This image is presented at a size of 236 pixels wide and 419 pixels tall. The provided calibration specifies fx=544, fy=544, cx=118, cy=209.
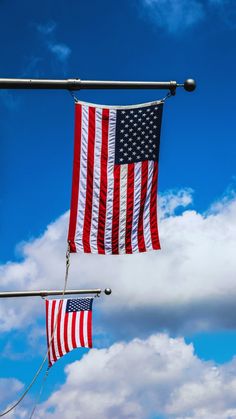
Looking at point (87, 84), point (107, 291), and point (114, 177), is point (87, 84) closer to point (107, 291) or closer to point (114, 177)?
point (114, 177)

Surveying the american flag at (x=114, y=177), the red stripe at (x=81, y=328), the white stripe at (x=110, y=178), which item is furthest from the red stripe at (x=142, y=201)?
the red stripe at (x=81, y=328)

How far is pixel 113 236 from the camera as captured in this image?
1056 centimetres

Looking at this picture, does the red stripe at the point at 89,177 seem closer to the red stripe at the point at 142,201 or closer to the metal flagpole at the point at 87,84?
the red stripe at the point at 142,201

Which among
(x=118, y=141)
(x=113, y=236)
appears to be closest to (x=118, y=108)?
(x=118, y=141)

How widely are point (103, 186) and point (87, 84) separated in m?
2.25

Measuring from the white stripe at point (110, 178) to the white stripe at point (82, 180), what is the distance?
0.46 meters

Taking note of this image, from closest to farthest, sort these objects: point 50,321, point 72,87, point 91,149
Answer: point 72,87
point 91,149
point 50,321

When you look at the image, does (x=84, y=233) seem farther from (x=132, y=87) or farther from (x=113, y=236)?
(x=132, y=87)

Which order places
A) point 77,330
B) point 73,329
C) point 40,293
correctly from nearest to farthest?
1. point 40,293
2. point 73,329
3. point 77,330

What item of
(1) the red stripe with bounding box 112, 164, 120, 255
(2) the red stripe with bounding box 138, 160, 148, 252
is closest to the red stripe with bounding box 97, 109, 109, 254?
(1) the red stripe with bounding box 112, 164, 120, 255

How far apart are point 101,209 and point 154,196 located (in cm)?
113

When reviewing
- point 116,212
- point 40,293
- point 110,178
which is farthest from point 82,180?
point 40,293

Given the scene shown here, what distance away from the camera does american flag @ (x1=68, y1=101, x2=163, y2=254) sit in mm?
10406

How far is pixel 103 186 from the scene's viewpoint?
10.5m
